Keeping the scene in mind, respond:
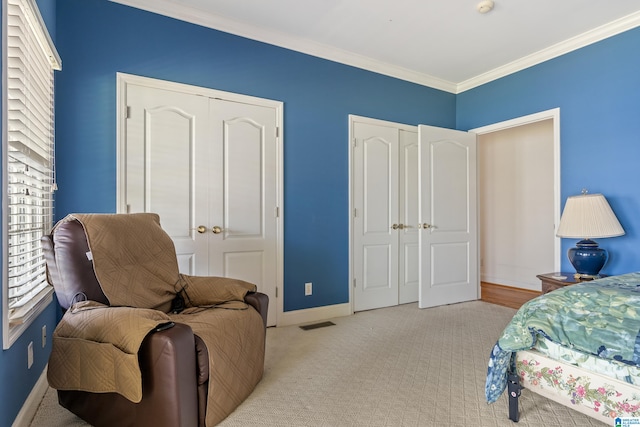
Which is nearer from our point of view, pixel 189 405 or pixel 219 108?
pixel 189 405

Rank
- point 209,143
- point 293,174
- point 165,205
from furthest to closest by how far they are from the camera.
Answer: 1. point 293,174
2. point 209,143
3. point 165,205

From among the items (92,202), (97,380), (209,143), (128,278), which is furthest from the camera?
(209,143)

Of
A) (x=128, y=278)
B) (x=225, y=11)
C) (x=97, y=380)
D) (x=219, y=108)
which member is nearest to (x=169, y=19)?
(x=225, y=11)

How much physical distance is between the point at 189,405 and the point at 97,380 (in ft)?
1.31

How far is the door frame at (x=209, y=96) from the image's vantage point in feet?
8.75

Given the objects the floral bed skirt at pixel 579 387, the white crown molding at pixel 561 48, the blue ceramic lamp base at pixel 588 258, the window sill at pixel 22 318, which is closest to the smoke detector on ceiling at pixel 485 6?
the white crown molding at pixel 561 48

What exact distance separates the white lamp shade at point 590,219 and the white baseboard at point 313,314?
6.68ft

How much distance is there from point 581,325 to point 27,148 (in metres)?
2.69

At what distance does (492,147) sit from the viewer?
5.59 meters

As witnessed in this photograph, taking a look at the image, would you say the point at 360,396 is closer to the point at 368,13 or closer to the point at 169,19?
the point at 368,13

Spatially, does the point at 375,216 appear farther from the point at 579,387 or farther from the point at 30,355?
the point at 30,355

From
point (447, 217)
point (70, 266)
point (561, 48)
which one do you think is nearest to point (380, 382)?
point (70, 266)

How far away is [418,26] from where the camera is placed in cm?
316

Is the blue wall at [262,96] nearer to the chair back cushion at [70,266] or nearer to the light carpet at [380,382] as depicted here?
the light carpet at [380,382]
